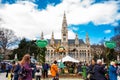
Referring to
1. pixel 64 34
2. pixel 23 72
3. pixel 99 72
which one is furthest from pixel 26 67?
pixel 64 34

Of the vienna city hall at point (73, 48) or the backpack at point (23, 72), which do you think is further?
the vienna city hall at point (73, 48)

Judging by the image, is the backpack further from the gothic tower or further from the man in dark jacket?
the gothic tower

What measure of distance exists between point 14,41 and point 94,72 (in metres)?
71.8

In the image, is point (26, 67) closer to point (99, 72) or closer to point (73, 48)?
point (99, 72)

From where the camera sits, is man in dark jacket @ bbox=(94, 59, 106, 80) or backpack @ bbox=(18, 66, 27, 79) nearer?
backpack @ bbox=(18, 66, 27, 79)

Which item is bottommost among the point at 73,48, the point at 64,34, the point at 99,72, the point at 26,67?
the point at 99,72

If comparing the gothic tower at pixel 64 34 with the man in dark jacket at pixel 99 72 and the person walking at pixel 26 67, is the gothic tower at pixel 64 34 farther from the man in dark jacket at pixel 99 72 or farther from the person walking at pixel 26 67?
the person walking at pixel 26 67

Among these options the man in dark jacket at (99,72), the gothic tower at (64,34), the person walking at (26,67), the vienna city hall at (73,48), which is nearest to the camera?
the person walking at (26,67)

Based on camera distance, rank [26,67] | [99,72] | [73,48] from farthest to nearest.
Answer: [73,48] → [99,72] → [26,67]

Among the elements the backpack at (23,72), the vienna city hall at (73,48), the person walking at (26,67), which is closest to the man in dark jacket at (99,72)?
the person walking at (26,67)

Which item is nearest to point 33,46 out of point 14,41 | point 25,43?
point 25,43

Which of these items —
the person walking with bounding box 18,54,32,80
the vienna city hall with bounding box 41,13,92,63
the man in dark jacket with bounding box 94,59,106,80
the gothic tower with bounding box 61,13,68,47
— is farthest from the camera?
the gothic tower with bounding box 61,13,68,47

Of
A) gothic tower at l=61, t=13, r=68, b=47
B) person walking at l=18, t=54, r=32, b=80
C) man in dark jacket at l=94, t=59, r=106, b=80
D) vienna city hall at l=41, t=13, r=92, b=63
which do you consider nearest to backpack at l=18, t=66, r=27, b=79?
person walking at l=18, t=54, r=32, b=80

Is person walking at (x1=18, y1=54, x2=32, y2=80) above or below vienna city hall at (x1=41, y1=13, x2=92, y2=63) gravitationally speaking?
below
